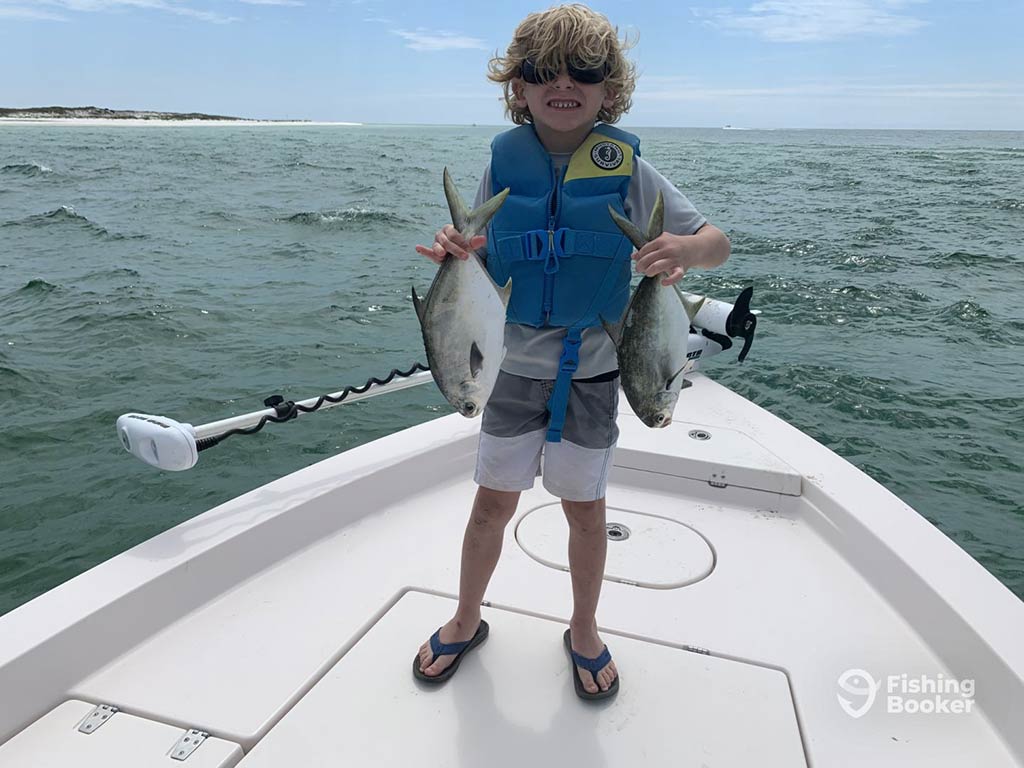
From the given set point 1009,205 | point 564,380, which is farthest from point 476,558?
point 1009,205

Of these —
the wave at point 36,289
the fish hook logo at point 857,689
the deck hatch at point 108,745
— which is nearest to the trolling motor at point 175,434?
the deck hatch at point 108,745

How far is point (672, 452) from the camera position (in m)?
3.49

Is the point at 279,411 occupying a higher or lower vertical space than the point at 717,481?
higher

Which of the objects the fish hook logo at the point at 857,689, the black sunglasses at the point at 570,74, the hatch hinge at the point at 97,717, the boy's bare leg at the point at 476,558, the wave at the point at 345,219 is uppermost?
the black sunglasses at the point at 570,74

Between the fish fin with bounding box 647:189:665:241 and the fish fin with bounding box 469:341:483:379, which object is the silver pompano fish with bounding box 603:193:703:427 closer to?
the fish fin with bounding box 647:189:665:241

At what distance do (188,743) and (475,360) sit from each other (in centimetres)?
144

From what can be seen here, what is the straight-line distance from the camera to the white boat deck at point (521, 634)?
80.4 inches

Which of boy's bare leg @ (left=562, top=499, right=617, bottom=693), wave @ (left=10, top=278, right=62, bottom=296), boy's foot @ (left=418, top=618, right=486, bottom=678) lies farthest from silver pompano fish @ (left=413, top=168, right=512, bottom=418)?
wave @ (left=10, top=278, right=62, bottom=296)

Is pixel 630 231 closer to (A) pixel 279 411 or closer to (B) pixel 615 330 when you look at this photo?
(B) pixel 615 330

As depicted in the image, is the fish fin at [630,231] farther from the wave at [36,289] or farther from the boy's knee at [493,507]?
the wave at [36,289]

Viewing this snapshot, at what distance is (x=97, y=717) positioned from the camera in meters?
2.07

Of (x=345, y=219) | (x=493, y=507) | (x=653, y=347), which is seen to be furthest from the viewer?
(x=345, y=219)

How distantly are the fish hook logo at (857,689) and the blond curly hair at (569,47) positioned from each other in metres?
2.10

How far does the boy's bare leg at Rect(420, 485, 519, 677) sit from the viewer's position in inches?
89.1
